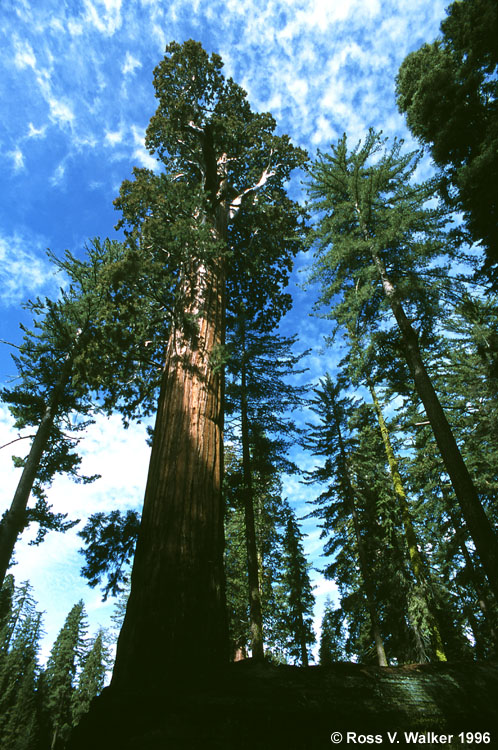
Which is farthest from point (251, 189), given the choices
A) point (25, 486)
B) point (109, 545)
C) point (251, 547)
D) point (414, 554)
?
point (414, 554)

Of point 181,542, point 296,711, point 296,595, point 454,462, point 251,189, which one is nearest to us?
point 296,711

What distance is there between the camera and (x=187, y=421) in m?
3.38

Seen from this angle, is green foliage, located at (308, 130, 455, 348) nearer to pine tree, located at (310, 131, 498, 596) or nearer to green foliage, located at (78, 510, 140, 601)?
pine tree, located at (310, 131, 498, 596)

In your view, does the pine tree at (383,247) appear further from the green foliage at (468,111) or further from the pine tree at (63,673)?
the pine tree at (63,673)

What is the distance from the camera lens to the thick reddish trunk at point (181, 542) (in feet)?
7.07

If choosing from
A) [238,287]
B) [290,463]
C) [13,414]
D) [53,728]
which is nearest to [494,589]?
[290,463]

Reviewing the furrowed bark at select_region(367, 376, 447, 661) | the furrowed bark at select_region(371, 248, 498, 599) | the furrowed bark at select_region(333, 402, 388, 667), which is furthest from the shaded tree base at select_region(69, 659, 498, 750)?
the furrowed bark at select_region(333, 402, 388, 667)

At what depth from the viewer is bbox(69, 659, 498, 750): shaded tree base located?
1381 millimetres

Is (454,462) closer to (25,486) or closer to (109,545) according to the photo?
(109,545)

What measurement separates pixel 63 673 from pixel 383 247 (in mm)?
56752

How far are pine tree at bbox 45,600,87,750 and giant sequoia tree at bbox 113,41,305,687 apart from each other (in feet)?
175

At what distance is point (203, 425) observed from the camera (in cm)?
344

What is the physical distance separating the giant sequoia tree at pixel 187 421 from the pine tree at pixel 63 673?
5344 cm

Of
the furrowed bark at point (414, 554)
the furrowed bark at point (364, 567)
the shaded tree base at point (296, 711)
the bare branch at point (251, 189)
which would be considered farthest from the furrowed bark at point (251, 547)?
the shaded tree base at point (296, 711)
